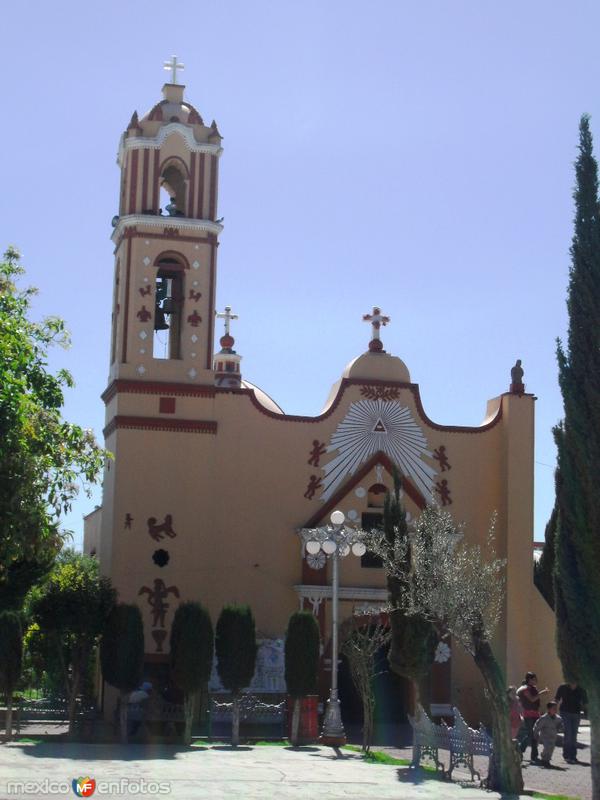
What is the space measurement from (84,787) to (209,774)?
133 inches

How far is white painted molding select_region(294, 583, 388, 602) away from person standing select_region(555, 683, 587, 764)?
287 inches

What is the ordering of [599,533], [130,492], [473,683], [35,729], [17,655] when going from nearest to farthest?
1. [599,533]
2. [17,655]
3. [35,729]
4. [130,492]
5. [473,683]

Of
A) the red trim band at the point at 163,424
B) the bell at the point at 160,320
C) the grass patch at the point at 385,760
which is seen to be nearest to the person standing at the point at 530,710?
the grass patch at the point at 385,760

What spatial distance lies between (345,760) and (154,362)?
12.4 metres

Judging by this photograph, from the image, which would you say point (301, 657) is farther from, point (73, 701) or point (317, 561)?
point (317, 561)

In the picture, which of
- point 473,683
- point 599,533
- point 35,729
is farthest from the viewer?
point 473,683

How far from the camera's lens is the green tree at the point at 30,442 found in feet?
60.6

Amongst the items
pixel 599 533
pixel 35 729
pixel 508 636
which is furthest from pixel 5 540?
pixel 508 636

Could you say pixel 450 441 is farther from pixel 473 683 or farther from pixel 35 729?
pixel 35 729

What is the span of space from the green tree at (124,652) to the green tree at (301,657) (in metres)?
3.17

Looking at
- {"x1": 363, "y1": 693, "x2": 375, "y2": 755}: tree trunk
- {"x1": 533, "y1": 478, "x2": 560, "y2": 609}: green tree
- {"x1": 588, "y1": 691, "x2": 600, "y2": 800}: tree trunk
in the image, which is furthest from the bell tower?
{"x1": 588, "y1": 691, "x2": 600, "y2": 800}: tree trunk

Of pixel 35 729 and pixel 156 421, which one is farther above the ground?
pixel 156 421

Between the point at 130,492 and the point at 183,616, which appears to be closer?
the point at 183,616

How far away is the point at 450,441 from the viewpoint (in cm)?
3428
